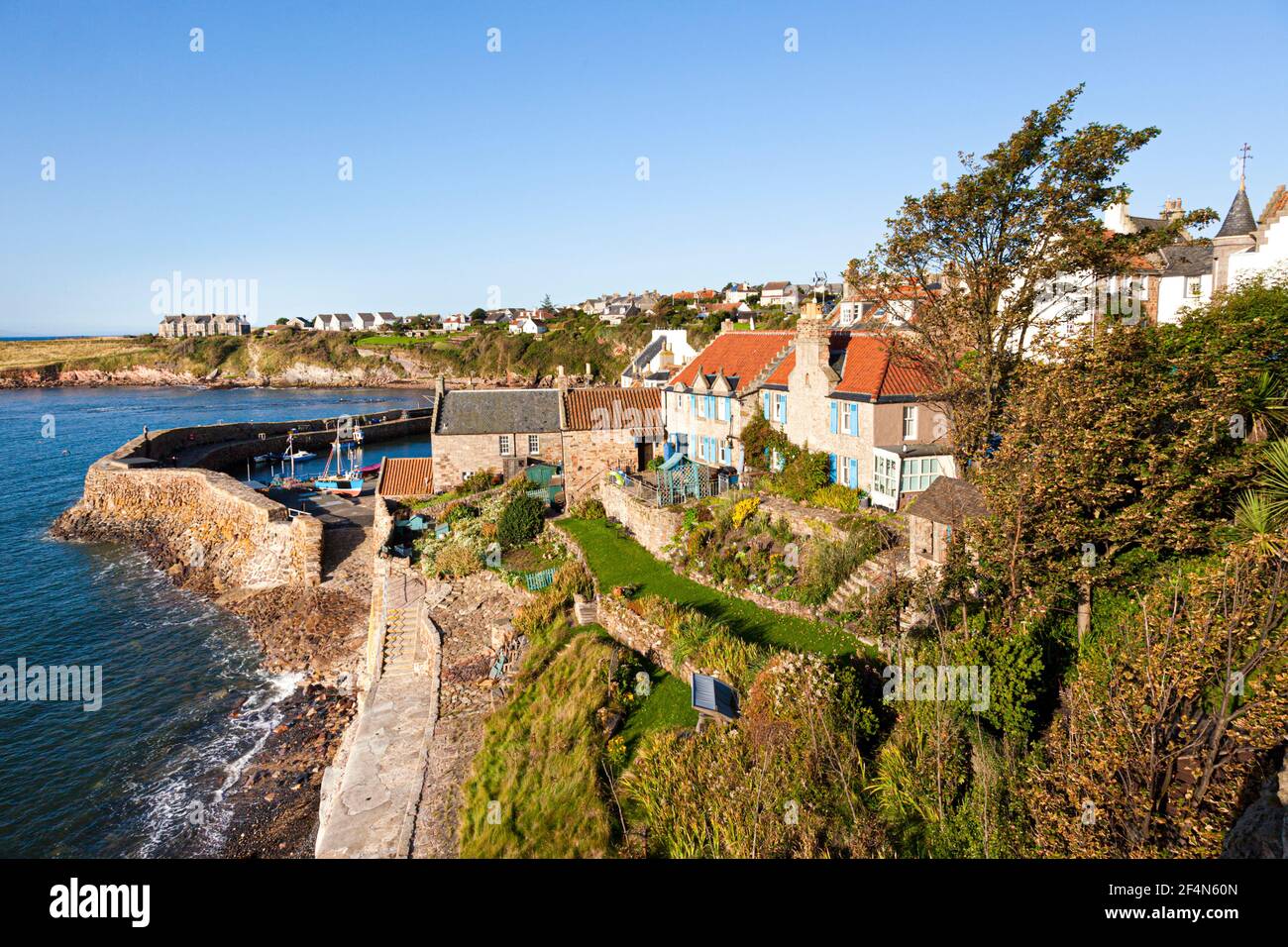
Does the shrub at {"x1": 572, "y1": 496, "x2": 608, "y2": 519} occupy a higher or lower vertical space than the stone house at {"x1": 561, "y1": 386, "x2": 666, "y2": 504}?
lower

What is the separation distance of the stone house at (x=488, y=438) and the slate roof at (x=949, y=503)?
27.8 m

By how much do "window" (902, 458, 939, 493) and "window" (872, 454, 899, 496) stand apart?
28cm

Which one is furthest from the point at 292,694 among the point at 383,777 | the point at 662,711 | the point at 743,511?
the point at 743,511

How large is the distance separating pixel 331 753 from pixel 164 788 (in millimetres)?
4898

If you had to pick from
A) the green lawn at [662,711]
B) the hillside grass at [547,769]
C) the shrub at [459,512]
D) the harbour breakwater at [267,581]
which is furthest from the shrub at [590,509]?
the green lawn at [662,711]

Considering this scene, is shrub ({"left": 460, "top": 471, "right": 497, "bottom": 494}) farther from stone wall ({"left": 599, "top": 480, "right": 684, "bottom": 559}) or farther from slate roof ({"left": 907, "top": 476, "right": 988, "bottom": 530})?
slate roof ({"left": 907, "top": 476, "right": 988, "bottom": 530})

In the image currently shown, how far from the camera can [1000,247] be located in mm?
21453

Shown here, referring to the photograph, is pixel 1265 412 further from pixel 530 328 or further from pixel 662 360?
pixel 530 328

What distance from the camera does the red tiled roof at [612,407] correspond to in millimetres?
38438

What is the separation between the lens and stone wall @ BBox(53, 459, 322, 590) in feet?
126

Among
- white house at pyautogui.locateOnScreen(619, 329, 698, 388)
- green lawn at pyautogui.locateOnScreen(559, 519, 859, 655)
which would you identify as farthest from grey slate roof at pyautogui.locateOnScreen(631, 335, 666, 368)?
green lawn at pyautogui.locateOnScreen(559, 519, 859, 655)

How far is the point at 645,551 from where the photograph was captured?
28203mm

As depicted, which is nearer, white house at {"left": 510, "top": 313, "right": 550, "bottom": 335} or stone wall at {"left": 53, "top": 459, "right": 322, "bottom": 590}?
stone wall at {"left": 53, "top": 459, "right": 322, "bottom": 590}
